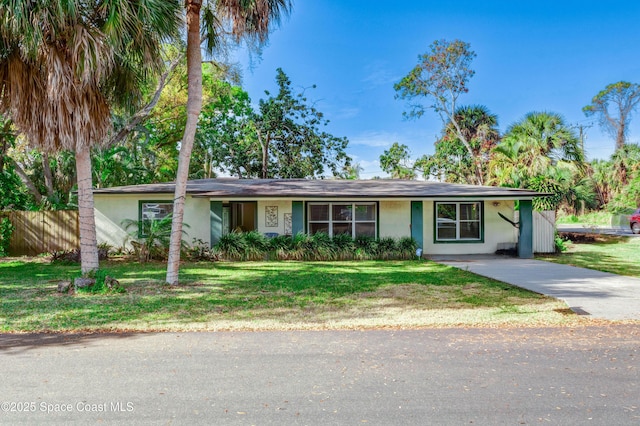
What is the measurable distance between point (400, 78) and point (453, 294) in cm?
2329

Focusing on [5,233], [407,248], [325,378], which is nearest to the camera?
[325,378]

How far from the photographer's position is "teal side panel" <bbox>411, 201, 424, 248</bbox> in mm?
15750

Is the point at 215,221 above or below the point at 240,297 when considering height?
above

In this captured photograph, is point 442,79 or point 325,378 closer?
point 325,378

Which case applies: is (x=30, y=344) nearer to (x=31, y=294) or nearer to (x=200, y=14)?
(x=31, y=294)

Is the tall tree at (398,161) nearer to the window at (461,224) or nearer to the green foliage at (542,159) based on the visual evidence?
the green foliage at (542,159)

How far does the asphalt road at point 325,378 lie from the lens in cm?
334

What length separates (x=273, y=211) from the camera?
16188 millimetres

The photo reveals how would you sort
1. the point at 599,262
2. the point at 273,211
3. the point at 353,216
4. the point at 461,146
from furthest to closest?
the point at 461,146
the point at 353,216
the point at 273,211
the point at 599,262

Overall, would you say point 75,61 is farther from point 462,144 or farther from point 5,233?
point 462,144

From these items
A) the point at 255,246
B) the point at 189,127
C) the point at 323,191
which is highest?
the point at 189,127

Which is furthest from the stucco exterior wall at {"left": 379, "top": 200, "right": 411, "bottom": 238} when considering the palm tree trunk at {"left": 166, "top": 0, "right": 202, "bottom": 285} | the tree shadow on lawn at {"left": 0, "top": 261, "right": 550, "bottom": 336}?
the palm tree trunk at {"left": 166, "top": 0, "right": 202, "bottom": 285}

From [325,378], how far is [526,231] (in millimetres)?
13478

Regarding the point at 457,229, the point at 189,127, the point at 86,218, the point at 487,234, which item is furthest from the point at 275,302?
the point at 487,234
